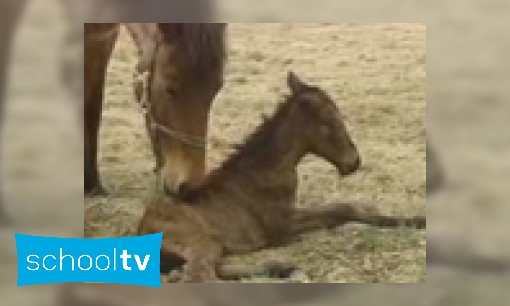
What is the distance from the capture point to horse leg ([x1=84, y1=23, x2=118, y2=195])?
161cm

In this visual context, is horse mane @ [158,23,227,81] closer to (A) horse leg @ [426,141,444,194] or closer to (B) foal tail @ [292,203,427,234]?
(B) foal tail @ [292,203,427,234]

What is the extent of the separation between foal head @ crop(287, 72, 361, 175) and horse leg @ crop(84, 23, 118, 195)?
52cm

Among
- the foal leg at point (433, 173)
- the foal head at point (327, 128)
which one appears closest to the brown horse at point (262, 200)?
the foal head at point (327, 128)

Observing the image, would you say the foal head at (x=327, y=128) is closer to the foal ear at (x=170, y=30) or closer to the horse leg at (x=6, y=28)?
the foal ear at (x=170, y=30)

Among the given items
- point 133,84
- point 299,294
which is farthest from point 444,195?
point 133,84

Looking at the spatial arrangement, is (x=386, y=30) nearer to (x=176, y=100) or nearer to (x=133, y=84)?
(x=176, y=100)

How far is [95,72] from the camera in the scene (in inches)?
63.6

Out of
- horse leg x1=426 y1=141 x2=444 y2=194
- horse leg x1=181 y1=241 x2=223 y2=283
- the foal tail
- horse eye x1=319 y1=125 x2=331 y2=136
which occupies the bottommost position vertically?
horse leg x1=181 y1=241 x2=223 y2=283

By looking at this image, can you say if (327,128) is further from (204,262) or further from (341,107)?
(204,262)

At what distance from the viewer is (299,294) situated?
5.35 feet

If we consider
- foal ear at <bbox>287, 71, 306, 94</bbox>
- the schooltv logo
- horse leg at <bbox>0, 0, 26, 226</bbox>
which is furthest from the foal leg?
horse leg at <bbox>0, 0, 26, 226</bbox>

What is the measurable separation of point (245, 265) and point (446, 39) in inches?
33.9

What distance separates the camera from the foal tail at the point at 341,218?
5.31 feet

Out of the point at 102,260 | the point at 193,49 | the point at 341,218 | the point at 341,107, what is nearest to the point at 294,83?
the point at 341,107
